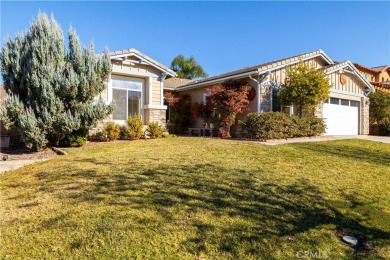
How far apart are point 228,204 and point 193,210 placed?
59 cm

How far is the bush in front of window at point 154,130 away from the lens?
1197 centimetres

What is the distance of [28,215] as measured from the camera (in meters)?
3.54

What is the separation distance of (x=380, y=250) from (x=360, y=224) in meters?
0.64

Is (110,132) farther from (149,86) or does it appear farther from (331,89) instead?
(331,89)

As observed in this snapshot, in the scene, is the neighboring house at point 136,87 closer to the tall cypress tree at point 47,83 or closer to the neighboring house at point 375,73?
the tall cypress tree at point 47,83

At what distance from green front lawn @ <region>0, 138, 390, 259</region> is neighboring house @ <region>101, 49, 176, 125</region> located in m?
6.21

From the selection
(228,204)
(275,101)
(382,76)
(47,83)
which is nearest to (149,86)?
(47,83)

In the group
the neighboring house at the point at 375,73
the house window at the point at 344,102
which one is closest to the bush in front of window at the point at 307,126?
the house window at the point at 344,102

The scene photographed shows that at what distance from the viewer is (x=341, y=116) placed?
57.1ft

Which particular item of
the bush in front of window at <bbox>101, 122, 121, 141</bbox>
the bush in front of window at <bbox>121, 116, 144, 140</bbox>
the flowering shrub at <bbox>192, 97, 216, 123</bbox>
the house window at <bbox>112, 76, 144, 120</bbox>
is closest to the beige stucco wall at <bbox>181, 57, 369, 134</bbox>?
the flowering shrub at <bbox>192, 97, 216, 123</bbox>

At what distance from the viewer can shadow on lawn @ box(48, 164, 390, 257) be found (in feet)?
10.3

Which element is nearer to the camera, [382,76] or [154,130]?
[154,130]

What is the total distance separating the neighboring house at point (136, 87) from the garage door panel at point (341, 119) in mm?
10491

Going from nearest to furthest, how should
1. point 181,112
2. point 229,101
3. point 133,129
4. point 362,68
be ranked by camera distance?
point 133,129
point 229,101
point 181,112
point 362,68
